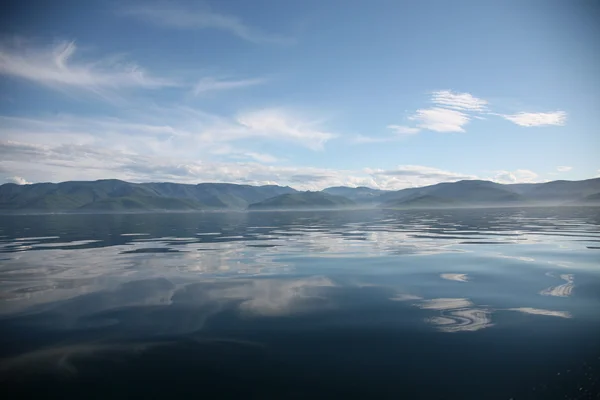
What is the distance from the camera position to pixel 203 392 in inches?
285

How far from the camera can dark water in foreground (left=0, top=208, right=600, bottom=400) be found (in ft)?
24.5

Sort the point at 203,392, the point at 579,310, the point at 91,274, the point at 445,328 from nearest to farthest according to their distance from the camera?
the point at 203,392
the point at 445,328
the point at 579,310
the point at 91,274

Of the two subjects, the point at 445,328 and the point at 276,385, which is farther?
the point at 445,328

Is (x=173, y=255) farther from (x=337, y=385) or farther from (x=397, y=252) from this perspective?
(x=337, y=385)

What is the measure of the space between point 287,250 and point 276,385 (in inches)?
818

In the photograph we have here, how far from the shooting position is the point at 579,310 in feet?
38.4

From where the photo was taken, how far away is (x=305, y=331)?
34.3 ft

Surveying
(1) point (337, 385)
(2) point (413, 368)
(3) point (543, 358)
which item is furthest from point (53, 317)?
(3) point (543, 358)

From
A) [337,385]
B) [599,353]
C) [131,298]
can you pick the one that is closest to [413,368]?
[337,385]

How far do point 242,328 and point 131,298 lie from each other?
634 cm

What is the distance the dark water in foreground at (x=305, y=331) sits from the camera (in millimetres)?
7480

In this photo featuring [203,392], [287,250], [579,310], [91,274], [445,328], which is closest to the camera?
[203,392]

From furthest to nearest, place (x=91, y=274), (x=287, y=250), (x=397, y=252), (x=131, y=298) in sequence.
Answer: (x=287, y=250)
(x=397, y=252)
(x=91, y=274)
(x=131, y=298)

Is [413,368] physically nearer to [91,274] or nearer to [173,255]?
[91,274]
